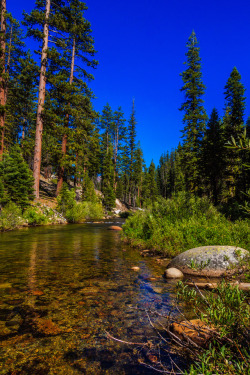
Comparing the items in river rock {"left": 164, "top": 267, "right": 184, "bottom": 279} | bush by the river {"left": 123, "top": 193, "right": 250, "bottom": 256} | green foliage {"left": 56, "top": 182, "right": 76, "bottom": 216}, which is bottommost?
river rock {"left": 164, "top": 267, "right": 184, "bottom": 279}

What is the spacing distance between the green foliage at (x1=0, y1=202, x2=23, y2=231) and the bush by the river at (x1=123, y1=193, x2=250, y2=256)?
21.8 ft

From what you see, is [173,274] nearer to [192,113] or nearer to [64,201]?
[64,201]

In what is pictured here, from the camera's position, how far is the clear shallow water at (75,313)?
6.43 ft

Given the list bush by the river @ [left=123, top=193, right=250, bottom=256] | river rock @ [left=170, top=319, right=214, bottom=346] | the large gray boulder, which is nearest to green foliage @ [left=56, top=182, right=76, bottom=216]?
bush by the river @ [left=123, top=193, right=250, bottom=256]

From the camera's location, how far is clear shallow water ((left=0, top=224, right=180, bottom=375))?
1.96 m

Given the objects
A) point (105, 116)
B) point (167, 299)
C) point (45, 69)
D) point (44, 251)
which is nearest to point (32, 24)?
point (45, 69)

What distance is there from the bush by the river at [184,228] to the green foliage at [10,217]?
21.8ft

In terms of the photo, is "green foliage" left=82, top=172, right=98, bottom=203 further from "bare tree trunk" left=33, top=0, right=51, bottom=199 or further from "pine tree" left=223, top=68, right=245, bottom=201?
"pine tree" left=223, top=68, right=245, bottom=201

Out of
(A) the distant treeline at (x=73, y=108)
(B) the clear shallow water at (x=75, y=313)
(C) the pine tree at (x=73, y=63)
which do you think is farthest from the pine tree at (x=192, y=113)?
(B) the clear shallow water at (x=75, y=313)

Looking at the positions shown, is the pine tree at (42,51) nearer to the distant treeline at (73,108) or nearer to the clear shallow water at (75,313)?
the distant treeline at (73,108)

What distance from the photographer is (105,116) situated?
49.0m

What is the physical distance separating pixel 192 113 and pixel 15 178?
874 inches

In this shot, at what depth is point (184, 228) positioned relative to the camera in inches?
275

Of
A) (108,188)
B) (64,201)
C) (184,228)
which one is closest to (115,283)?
(184,228)
